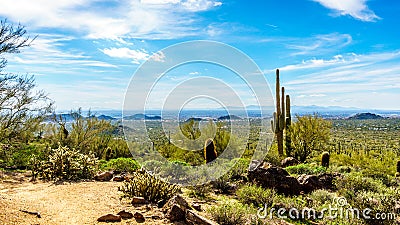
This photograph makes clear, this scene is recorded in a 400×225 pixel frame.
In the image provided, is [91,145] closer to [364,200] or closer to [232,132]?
[232,132]

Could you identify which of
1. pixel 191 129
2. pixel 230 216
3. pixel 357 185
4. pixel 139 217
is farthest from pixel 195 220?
pixel 191 129

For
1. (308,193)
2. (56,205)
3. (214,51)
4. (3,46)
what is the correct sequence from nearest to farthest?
1. (56,205)
2. (308,193)
3. (214,51)
4. (3,46)

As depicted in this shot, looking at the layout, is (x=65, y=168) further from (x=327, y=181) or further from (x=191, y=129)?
(x=327, y=181)

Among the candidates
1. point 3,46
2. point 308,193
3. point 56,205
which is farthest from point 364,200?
point 3,46

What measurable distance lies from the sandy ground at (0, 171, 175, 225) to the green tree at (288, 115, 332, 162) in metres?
12.5

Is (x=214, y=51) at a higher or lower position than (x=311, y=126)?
higher

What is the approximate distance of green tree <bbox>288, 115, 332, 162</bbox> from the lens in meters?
18.9

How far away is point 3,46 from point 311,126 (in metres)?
15.5

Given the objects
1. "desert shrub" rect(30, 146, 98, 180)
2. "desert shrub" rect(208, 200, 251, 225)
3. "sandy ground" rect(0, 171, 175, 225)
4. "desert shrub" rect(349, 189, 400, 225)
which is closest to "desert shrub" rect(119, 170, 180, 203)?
"sandy ground" rect(0, 171, 175, 225)

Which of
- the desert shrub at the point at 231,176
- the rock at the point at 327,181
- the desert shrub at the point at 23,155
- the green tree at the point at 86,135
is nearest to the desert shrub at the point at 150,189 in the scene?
the desert shrub at the point at 231,176

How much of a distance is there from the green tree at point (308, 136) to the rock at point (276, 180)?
9.96 meters

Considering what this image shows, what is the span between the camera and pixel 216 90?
34.2 ft

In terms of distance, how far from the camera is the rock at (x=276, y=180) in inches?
361

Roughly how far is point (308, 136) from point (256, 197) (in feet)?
38.9
